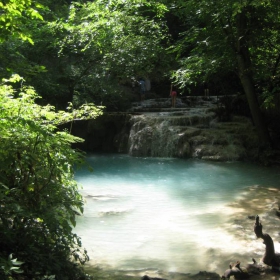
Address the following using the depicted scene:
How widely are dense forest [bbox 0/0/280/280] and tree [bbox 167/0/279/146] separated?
0.04 meters

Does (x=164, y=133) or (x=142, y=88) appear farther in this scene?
(x=142, y=88)

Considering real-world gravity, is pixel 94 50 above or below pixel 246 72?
above

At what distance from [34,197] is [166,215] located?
12.9 ft

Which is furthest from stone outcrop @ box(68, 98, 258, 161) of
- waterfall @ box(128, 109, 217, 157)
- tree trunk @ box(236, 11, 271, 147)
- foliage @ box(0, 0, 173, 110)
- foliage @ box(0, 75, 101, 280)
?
foliage @ box(0, 75, 101, 280)

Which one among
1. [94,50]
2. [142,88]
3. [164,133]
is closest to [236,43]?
[164,133]

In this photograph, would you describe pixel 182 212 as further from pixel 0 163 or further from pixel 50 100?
pixel 50 100

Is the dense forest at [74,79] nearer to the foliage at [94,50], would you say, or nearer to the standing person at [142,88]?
the foliage at [94,50]

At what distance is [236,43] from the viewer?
40.7ft

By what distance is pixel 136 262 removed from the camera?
4.86 meters

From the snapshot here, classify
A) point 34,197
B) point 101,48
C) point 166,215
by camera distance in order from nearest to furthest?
point 34,197 < point 166,215 < point 101,48

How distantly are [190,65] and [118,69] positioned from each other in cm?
534

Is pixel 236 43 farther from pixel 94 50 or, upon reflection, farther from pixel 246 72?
pixel 94 50


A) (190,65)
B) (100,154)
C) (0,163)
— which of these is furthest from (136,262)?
(100,154)

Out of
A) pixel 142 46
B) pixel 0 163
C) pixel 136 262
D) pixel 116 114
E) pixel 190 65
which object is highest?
pixel 142 46
